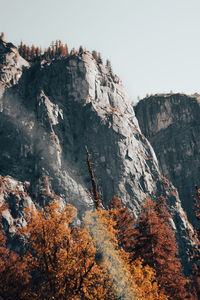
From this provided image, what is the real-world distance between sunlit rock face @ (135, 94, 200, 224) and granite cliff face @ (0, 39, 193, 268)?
11.9m

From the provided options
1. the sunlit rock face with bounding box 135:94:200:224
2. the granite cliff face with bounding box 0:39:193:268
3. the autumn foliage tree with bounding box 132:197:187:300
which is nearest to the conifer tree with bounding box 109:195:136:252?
the autumn foliage tree with bounding box 132:197:187:300

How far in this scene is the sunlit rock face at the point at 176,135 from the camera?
79781 mm

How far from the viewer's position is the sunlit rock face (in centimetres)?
7978

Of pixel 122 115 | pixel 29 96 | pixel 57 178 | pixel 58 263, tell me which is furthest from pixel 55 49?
pixel 58 263

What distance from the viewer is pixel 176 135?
89875 mm

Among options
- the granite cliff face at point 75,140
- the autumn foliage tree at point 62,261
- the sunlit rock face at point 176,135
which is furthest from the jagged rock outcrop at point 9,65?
the autumn foliage tree at point 62,261

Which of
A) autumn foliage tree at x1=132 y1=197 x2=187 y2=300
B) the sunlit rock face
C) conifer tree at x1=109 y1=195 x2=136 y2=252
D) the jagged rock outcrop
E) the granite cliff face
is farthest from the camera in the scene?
the sunlit rock face

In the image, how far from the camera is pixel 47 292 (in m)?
13.3

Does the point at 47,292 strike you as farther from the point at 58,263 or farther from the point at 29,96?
the point at 29,96

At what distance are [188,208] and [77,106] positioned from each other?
4536 centimetres

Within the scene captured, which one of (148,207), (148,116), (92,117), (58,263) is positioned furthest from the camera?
(148,116)

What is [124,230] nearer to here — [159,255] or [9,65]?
[159,255]

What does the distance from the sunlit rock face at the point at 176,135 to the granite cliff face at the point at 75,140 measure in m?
11.9

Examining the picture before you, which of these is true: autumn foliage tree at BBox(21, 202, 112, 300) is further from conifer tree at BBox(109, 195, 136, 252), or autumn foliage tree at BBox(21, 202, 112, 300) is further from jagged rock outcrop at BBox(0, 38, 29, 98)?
jagged rock outcrop at BBox(0, 38, 29, 98)
